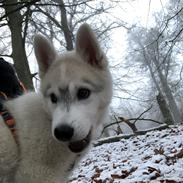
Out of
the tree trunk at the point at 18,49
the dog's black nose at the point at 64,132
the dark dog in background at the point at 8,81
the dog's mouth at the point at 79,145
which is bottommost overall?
the dog's mouth at the point at 79,145

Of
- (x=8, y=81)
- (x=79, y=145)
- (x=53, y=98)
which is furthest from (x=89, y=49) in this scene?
(x=8, y=81)

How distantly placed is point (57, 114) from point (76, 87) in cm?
34

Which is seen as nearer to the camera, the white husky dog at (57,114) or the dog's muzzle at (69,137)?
the dog's muzzle at (69,137)

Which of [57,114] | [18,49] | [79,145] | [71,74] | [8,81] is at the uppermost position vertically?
[18,49]

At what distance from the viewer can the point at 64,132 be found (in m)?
3.12

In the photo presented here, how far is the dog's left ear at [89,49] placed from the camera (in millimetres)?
3836

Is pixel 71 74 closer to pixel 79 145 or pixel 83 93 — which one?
pixel 83 93

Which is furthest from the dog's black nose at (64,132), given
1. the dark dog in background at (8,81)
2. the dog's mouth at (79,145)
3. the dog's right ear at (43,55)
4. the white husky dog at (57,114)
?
the dark dog in background at (8,81)

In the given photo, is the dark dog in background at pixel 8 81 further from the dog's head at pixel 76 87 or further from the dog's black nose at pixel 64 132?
the dog's black nose at pixel 64 132

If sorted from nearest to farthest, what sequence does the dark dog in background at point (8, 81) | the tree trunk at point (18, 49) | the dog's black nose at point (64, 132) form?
the dog's black nose at point (64, 132) → the dark dog in background at point (8, 81) → the tree trunk at point (18, 49)

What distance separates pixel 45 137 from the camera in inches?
138

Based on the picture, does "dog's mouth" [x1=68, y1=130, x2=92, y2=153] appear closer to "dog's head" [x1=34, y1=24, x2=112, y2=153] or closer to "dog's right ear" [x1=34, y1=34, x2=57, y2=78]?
"dog's head" [x1=34, y1=24, x2=112, y2=153]

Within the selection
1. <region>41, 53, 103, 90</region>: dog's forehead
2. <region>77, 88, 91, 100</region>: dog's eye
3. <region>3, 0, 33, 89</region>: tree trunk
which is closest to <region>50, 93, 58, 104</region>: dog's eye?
<region>41, 53, 103, 90</region>: dog's forehead

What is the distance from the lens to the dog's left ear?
3.84m
